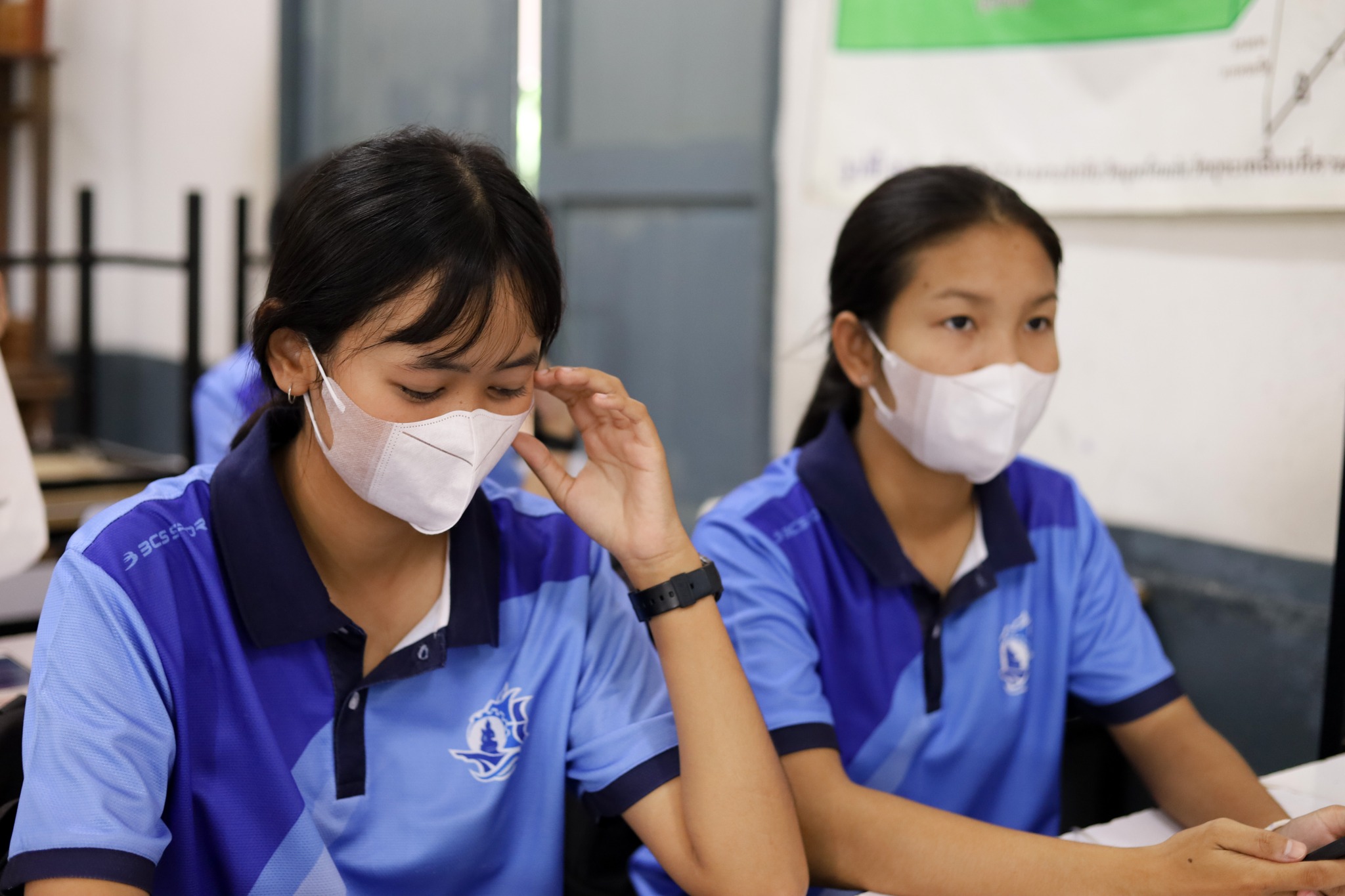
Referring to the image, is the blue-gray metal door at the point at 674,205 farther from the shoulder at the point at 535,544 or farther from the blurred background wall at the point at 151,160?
the shoulder at the point at 535,544

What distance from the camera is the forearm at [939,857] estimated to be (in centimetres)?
108

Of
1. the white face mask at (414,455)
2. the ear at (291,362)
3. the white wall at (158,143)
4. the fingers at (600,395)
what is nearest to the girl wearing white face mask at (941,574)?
the fingers at (600,395)

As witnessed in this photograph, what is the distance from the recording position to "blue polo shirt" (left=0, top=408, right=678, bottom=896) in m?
0.95

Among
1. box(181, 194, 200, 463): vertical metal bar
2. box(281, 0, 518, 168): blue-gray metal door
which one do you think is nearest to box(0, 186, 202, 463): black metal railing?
box(181, 194, 200, 463): vertical metal bar

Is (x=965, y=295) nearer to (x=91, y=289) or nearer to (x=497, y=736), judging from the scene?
(x=497, y=736)

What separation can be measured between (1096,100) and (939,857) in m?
1.52

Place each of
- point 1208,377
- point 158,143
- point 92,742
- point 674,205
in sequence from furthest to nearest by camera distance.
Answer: point 158,143
point 674,205
point 1208,377
point 92,742

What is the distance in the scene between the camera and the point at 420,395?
1.05 meters

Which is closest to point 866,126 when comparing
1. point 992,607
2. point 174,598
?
point 992,607

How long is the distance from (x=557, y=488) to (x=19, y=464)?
33.2 inches

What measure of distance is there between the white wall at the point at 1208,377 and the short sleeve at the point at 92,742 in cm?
100

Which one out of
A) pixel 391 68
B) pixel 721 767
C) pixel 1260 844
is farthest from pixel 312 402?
pixel 391 68

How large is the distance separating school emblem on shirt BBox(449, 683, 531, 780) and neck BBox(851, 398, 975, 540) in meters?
0.51

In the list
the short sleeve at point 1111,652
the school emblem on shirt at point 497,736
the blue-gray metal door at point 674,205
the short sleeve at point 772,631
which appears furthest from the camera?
the blue-gray metal door at point 674,205
